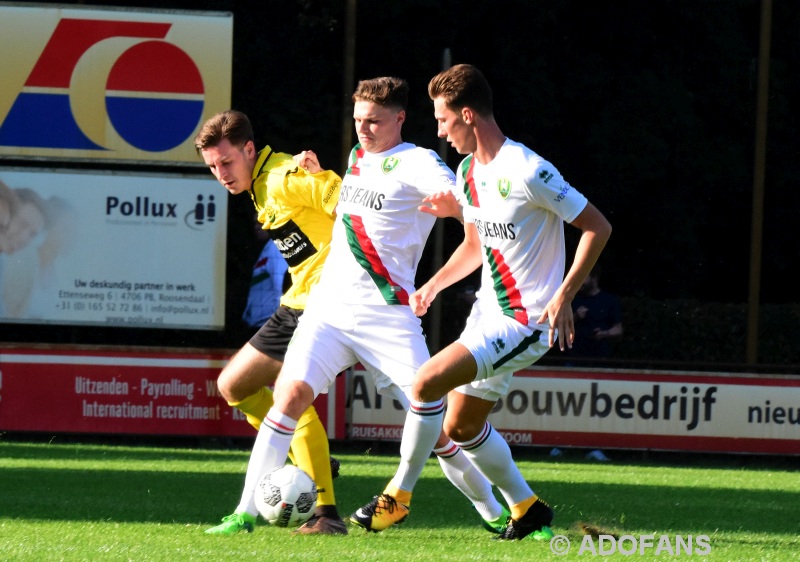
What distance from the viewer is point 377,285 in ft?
22.7

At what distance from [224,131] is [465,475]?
2.00 meters

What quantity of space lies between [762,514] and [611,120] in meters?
9.69

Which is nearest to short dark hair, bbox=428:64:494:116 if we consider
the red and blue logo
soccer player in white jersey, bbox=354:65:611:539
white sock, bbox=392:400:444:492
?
soccer player in white jersey, bbox=354:65:611:539

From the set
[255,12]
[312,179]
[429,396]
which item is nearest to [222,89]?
[255,12]

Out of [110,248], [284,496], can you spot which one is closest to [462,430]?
[284,496]

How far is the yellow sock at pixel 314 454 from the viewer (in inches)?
277

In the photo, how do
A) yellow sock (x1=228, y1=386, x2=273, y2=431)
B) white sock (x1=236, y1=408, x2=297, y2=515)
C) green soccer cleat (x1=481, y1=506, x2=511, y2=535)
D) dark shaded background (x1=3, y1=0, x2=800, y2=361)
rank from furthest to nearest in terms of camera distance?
dark shaded background (x1=3, y1=0, x2=800, y2=361), yellow sock (x1=228, y1=386, x2=273, y2=431), green soccer cleat (x1=481, y1=506, x2=511, y2=535), white sock (x1=236, y1=408, x2=297, y2=515)

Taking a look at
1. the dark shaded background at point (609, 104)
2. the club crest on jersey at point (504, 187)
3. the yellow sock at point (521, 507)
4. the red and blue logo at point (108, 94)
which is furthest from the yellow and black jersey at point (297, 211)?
the dark shaded background at point (609, 104)

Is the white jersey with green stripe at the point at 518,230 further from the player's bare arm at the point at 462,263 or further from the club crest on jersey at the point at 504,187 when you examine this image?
the player's bare arm at the point at 462,263

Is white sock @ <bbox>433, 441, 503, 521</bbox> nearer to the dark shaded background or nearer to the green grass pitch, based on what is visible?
the green grass pitch

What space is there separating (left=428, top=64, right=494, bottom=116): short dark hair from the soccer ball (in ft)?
5.89

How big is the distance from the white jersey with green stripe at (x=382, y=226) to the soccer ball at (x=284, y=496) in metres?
0.88

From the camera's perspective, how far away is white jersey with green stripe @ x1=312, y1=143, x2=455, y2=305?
6.92m

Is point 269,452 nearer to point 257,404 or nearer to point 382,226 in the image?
point 257,404
